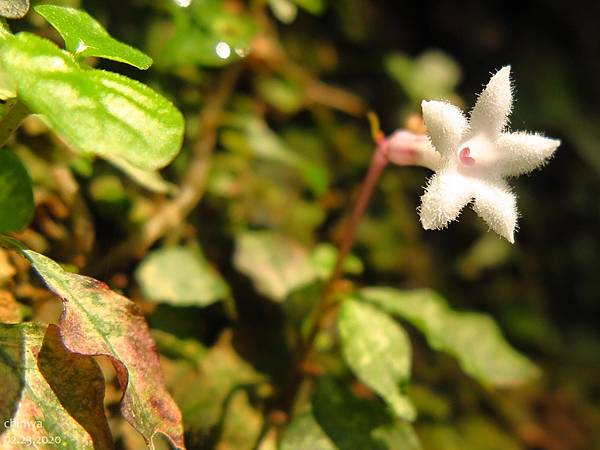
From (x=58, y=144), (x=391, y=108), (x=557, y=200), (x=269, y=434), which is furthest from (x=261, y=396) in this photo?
(x=557, y=200)

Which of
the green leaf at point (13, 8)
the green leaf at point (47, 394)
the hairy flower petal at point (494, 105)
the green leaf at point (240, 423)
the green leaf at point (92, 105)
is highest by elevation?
the hairy flower petal at point (494, 105)

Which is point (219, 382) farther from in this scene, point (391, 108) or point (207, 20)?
point (391, 108)

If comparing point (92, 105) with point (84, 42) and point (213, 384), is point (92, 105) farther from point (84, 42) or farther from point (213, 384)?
point (213, 384)

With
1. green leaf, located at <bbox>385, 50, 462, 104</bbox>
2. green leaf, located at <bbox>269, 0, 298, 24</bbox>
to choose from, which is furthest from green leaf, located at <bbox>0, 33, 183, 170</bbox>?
green leaf, located at <bbox>385, 50, 462, 104</bbox>

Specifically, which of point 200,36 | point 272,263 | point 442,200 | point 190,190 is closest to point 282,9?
Answer: point 200,36

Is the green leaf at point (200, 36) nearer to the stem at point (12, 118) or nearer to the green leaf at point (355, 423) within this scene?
the stem at point (12, 118)

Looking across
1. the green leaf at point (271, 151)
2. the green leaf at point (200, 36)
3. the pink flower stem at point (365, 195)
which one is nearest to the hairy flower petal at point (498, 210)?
the pink flower stem at point (365, 195)
